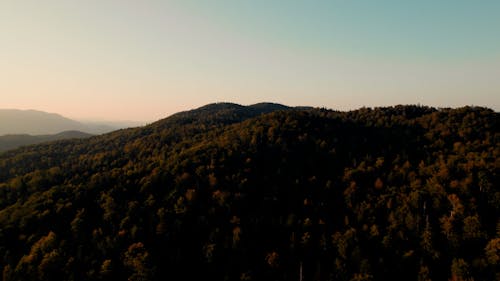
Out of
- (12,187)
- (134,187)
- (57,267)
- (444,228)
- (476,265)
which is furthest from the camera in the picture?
(12,187)

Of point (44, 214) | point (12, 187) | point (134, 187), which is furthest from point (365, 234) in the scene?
point (12, 187)

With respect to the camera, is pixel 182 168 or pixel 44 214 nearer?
pixel 44 214

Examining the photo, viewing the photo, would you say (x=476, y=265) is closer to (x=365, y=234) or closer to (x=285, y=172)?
(x=365, y=234)

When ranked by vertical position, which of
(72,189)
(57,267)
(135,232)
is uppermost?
(72,189)

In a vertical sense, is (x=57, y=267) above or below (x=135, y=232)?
below

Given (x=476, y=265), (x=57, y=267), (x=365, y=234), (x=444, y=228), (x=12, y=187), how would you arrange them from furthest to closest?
(x=12, y=187) → (x=365, y=234) → (x=444, y=228) → (x=57, y=267) → (x=476, y=265)

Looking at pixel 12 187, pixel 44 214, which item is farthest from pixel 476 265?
pixel 12 187

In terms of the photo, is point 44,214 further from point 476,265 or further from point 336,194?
point 476,265
